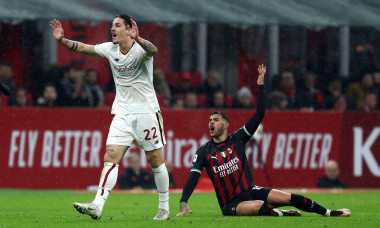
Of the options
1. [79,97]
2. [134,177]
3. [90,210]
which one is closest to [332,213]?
[90,210]

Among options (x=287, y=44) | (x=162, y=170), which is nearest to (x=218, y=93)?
(x=287, y=44)

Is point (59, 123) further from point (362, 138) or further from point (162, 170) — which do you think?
point (162, 170)

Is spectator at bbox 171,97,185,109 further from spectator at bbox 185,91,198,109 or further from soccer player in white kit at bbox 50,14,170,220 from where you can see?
soccer player in white kit at bbox 50,14,170,220

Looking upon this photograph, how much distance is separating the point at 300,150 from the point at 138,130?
8.28 m

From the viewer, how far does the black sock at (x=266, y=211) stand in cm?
998

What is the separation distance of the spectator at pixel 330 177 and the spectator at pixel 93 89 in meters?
4.56

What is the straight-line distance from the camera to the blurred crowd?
57.1ft

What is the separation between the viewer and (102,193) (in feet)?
29.8

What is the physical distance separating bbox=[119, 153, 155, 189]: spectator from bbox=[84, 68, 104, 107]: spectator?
5.92ft

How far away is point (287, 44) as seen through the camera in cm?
2312

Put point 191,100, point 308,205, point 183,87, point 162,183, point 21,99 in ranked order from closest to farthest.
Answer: point 162,183, point 308,205, point 21,99, point 191,100, point 183,87

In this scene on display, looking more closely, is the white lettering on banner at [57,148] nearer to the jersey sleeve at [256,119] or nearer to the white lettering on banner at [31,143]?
the white lettering on banner at [31,143]

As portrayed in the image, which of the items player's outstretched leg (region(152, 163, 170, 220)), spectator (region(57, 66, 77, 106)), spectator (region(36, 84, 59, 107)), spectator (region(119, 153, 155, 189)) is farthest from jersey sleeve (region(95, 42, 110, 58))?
spectator (region(57, 66, 77, 106))

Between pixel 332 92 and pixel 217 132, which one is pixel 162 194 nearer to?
pixel 217 132
